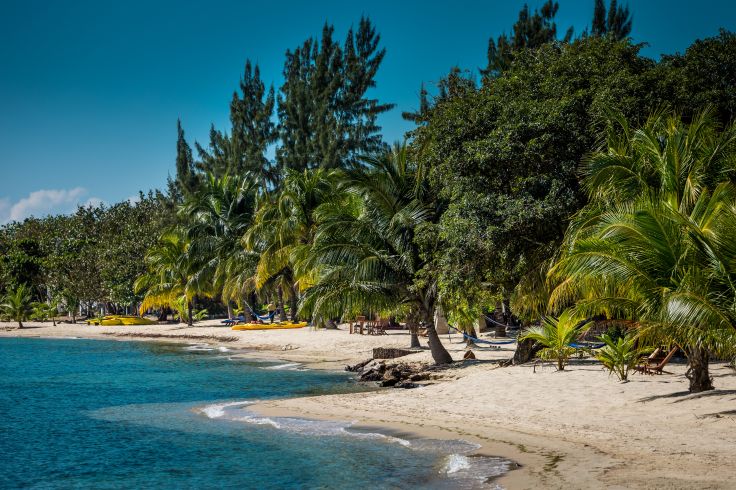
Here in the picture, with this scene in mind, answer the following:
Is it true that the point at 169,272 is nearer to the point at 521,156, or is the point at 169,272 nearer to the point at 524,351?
the point at 524,351

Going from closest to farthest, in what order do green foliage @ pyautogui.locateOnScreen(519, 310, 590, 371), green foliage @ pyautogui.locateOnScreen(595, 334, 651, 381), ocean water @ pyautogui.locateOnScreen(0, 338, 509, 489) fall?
1. ocean water @ pyautogui.locateOnScreen(0, 338, 509, 489)
2. green foliage @ pyautogui.locateOnScreen(595, 334, 651, 381)
3. green foliage @ pyautogui.locateOnScreen(519, 310, 590, 371)

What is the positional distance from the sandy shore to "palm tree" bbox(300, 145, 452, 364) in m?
3.01

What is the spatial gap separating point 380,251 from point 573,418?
35.2 ft

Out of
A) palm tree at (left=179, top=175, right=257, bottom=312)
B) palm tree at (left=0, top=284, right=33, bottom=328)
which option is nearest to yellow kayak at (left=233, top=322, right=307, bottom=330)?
palm tree at (left=179, top=175, right=257, bottom=312)

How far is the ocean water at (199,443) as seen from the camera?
1126cm

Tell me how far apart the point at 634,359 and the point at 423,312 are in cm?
923

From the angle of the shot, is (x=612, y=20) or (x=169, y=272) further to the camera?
(x=169, y=272)

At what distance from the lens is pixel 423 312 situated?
77.0ft

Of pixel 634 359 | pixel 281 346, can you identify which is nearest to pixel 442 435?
pixel 634 359

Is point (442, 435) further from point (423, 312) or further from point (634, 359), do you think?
point (423, 312)

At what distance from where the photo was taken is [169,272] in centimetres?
5484

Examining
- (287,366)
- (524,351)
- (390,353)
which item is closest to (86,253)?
(287,366)

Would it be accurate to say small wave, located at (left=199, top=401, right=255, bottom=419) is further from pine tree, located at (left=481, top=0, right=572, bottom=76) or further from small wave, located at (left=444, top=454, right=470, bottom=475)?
pine tree, located at (left=481, top=0, right=572, bottom=76)

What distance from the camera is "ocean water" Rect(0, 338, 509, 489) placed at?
11.3 meters
